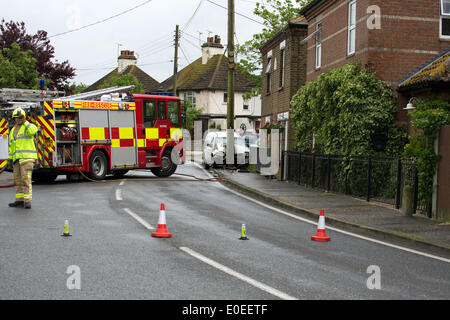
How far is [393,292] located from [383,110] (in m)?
11.2

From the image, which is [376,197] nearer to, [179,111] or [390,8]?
[390,8]

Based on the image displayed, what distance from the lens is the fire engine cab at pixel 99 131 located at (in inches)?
723

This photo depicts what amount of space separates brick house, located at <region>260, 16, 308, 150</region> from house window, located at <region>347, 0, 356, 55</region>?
694 cm

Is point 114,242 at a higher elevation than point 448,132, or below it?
below

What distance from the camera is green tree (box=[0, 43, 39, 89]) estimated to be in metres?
30.6

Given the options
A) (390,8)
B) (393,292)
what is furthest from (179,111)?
(393,292)

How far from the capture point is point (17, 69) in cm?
3133

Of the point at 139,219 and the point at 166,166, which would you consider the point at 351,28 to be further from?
the point at 139,219

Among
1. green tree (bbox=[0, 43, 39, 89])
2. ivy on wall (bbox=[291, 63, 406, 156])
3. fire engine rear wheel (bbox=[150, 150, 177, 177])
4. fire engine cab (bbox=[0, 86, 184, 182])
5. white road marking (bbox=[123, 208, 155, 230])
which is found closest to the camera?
white road marking (bbox=[123, 208, 155, 230])

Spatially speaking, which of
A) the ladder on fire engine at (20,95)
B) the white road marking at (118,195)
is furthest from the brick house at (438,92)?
the ladder on fire engine at (20,95)

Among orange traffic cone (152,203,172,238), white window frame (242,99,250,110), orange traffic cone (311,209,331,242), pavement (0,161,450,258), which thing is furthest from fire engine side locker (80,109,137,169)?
white window frame (242,99,250,110)

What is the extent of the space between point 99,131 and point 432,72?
35.4 feet

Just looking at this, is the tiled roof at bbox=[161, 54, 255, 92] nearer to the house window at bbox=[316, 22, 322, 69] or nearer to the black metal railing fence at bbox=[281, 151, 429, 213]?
the house window at bbox=[316, 22, 322, 69]

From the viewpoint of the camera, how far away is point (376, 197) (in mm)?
15430
